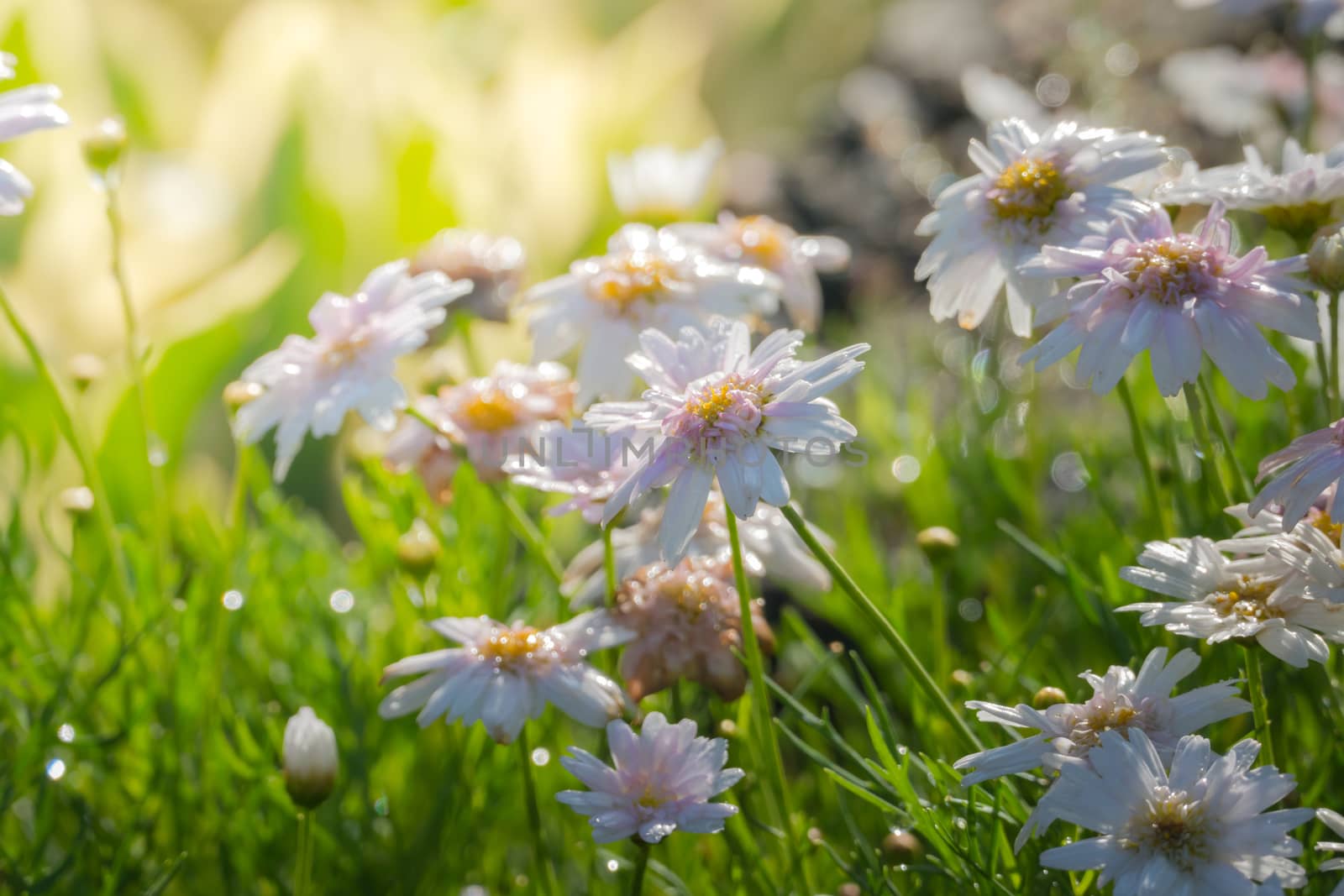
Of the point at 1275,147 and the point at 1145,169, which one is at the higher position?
the point at 1145,169

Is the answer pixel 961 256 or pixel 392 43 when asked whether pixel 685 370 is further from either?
pixel 392 43

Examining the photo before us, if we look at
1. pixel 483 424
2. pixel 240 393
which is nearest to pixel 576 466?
pixel 483 424

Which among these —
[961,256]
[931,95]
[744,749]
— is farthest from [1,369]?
[931,95]

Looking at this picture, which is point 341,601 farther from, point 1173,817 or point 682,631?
point 1173,817

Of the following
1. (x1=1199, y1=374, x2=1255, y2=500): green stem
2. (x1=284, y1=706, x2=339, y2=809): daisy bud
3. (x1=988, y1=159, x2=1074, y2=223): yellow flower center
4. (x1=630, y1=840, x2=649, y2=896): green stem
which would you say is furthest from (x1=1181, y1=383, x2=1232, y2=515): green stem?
(x1=284, y1=706, x2=339, y2=809): daisy bud

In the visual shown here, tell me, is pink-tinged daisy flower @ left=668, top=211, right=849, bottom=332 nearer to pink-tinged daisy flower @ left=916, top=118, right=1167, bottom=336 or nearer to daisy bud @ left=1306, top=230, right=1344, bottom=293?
pink-tinged daisy flower @ left=916, top=118, right=1167, bottom=336

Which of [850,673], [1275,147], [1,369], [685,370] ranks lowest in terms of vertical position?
[850,673]
